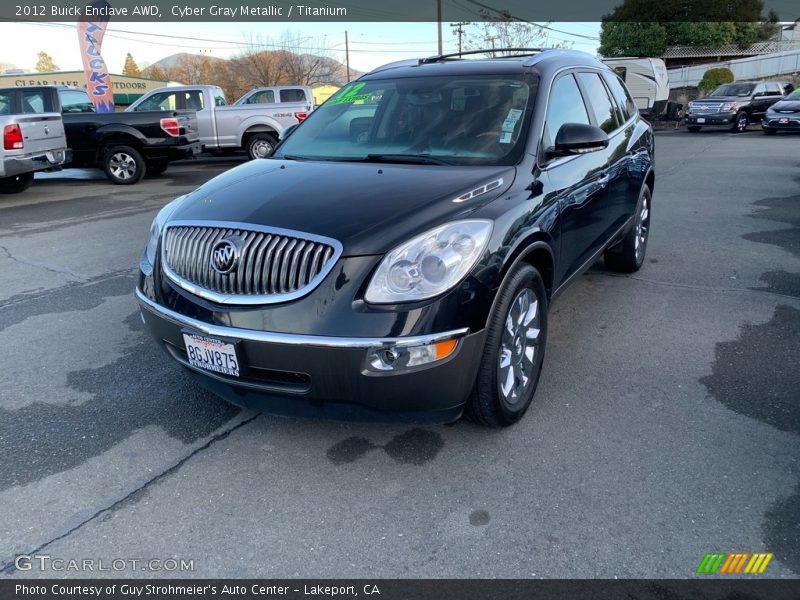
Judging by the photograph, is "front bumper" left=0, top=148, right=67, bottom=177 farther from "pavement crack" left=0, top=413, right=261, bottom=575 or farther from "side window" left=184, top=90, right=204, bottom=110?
"pavement crack" left=0, top=413, right=261, bottom=575

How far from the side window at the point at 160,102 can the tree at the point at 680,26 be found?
35508 mm

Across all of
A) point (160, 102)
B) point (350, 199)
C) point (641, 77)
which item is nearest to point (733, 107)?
point (641, 77)

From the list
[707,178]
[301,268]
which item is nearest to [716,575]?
[301,268]

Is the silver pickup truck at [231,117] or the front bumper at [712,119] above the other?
the silver pickup truck at [231,117]

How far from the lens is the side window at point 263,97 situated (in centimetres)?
1622

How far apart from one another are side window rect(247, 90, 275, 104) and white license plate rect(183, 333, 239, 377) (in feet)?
47.6

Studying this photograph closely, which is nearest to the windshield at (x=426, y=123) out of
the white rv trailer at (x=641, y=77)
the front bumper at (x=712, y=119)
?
the front bumper at (x=712, y=119)

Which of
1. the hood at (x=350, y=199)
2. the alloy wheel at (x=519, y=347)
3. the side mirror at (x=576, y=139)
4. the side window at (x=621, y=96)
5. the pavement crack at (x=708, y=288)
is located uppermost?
the side window at (x=621, y=96)

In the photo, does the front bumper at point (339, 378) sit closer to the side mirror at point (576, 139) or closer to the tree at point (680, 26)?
the side mirror at point (576, 139)

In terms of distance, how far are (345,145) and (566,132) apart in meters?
1.34

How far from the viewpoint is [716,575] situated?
2254mm

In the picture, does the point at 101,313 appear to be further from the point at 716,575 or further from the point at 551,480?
the point at 716,575

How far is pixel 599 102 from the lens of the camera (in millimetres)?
4645

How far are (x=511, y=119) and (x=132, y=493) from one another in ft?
8.86
